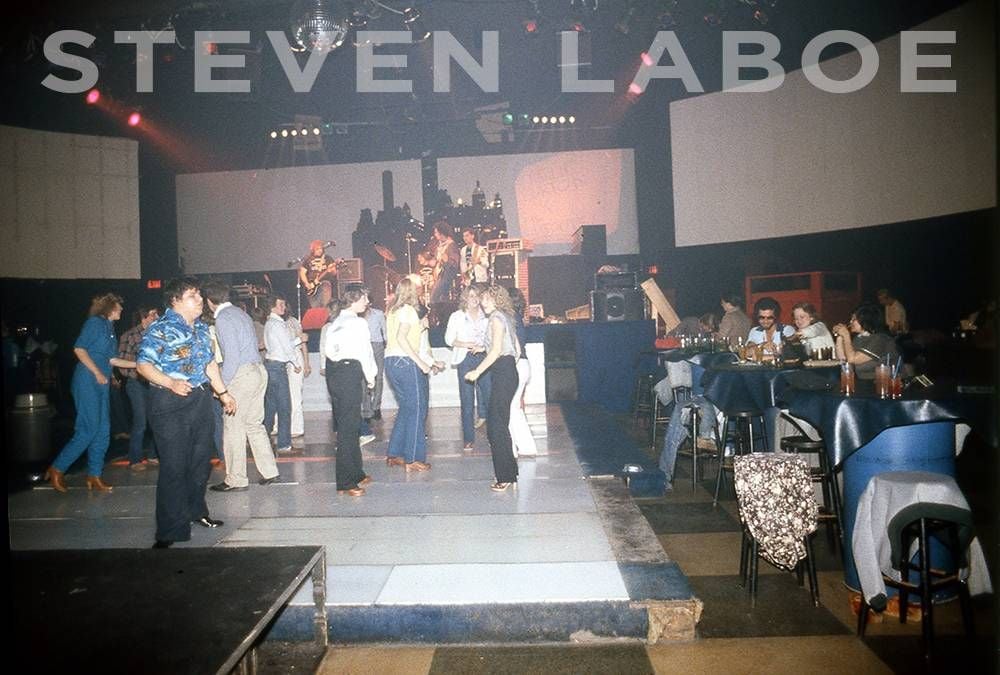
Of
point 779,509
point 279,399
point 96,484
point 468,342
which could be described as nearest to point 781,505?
point 779,509

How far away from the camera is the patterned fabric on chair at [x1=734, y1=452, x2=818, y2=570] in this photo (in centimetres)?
314

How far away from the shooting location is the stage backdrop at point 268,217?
39.5 feet

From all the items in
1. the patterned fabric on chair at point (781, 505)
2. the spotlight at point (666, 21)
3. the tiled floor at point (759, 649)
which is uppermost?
the spotlight at point (666, 21)

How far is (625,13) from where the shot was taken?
7.64m

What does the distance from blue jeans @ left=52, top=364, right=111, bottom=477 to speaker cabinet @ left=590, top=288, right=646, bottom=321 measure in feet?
21.6

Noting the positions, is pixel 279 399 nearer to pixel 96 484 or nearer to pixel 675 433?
pixel 96 484

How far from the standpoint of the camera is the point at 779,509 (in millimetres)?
3145

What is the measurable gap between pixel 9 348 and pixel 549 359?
693 centimetres

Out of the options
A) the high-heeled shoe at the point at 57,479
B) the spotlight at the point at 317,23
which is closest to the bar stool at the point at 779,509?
the high-heeled shoe at the point at 57,479

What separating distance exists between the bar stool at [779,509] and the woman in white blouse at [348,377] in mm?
2599

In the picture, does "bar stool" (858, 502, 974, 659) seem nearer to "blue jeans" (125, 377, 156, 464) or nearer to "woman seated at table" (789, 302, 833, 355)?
"woman seated at table" (789, 302, 833, 355)

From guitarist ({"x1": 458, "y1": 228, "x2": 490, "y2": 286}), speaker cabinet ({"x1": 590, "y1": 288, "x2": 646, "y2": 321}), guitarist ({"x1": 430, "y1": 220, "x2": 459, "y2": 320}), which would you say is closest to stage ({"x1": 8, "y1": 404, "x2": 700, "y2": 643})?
speaker cabinet ({"x1": 590, "y1": 288, "x2": 646, "y2": 321})

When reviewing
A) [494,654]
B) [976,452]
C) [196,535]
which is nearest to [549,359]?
[976,452]

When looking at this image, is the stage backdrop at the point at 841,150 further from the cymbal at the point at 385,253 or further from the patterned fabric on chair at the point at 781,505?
the cymbal at the point at 385,253
